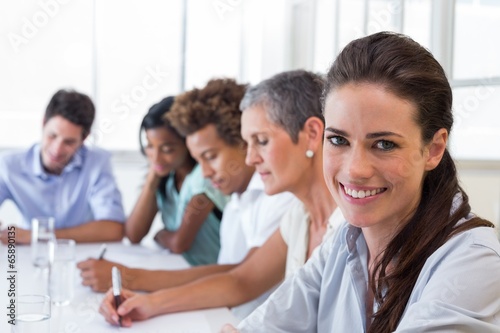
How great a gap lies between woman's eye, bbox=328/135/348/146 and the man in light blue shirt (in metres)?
1.88

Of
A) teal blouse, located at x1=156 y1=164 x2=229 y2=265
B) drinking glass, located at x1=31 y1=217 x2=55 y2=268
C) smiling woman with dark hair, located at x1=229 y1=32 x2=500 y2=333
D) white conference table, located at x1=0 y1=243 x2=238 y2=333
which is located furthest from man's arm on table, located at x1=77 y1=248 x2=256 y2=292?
smiling woman with dark hair, located at x1=229 y1=32 x2=500 y2=333

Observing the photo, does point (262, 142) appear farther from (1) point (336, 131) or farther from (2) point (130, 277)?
(1) point (336, 131)

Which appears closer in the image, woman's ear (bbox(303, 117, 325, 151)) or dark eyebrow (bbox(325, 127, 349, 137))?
dark eyebrow (bbox(325, 127, 349, 137))

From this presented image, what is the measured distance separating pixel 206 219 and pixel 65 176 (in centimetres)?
83

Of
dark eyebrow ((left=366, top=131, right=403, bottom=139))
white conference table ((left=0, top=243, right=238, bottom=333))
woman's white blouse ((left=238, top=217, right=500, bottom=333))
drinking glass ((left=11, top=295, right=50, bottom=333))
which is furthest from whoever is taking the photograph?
white conference table ((left=0, top=243, right=238, bottom=333))

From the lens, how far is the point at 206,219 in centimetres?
265

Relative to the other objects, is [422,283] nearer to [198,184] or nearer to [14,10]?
[198,184]

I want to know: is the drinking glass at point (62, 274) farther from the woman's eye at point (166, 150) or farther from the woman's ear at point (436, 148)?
the woman's ear at point (436, 148)

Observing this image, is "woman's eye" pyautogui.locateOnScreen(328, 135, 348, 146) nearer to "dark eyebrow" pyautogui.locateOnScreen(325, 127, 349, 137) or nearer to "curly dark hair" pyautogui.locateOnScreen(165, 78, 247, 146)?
"dark eyebrow" pyautogui.locateOnScreen(325, 127, 349, 137)

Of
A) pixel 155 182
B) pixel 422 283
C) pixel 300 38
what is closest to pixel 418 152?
pixel 422 283

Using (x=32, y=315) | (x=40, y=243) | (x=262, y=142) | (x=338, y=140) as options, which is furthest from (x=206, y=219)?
(x=338, y=140)

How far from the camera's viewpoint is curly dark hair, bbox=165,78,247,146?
2303 millimetres

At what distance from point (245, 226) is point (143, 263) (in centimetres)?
43

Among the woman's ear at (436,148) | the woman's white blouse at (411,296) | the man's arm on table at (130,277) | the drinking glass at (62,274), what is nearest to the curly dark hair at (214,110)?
the man's arm on table at (130,277)
